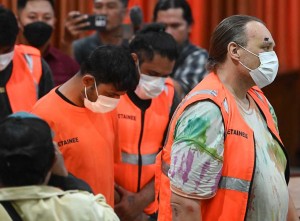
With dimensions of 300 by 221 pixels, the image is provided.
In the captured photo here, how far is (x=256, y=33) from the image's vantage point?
10.2ft

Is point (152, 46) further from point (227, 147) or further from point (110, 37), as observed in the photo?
point (227, 147)

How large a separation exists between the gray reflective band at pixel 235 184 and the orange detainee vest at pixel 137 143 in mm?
1076

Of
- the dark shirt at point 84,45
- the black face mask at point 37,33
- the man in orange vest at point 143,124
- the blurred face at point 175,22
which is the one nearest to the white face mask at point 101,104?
the man in orange vest at point 143,124

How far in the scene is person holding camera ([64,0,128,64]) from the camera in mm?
4902

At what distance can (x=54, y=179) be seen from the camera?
2389mm

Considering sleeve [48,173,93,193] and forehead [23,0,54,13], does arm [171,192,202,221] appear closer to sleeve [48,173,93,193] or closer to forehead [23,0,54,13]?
sleeve [48,173,93,193]

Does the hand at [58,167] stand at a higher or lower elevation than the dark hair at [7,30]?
higher

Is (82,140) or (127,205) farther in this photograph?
(127,205)

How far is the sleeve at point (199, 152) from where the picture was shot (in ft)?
9.53

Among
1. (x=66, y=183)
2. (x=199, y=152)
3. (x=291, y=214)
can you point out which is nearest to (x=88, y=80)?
(x=199, y=152)

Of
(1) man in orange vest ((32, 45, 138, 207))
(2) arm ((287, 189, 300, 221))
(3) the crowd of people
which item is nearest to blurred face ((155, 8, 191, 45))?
(3) the crowd of people

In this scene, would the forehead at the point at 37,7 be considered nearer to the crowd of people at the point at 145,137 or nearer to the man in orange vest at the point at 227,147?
the crowd of people at the point at 145,137

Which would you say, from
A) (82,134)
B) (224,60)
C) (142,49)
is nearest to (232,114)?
(224,60)

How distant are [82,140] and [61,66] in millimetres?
1269
